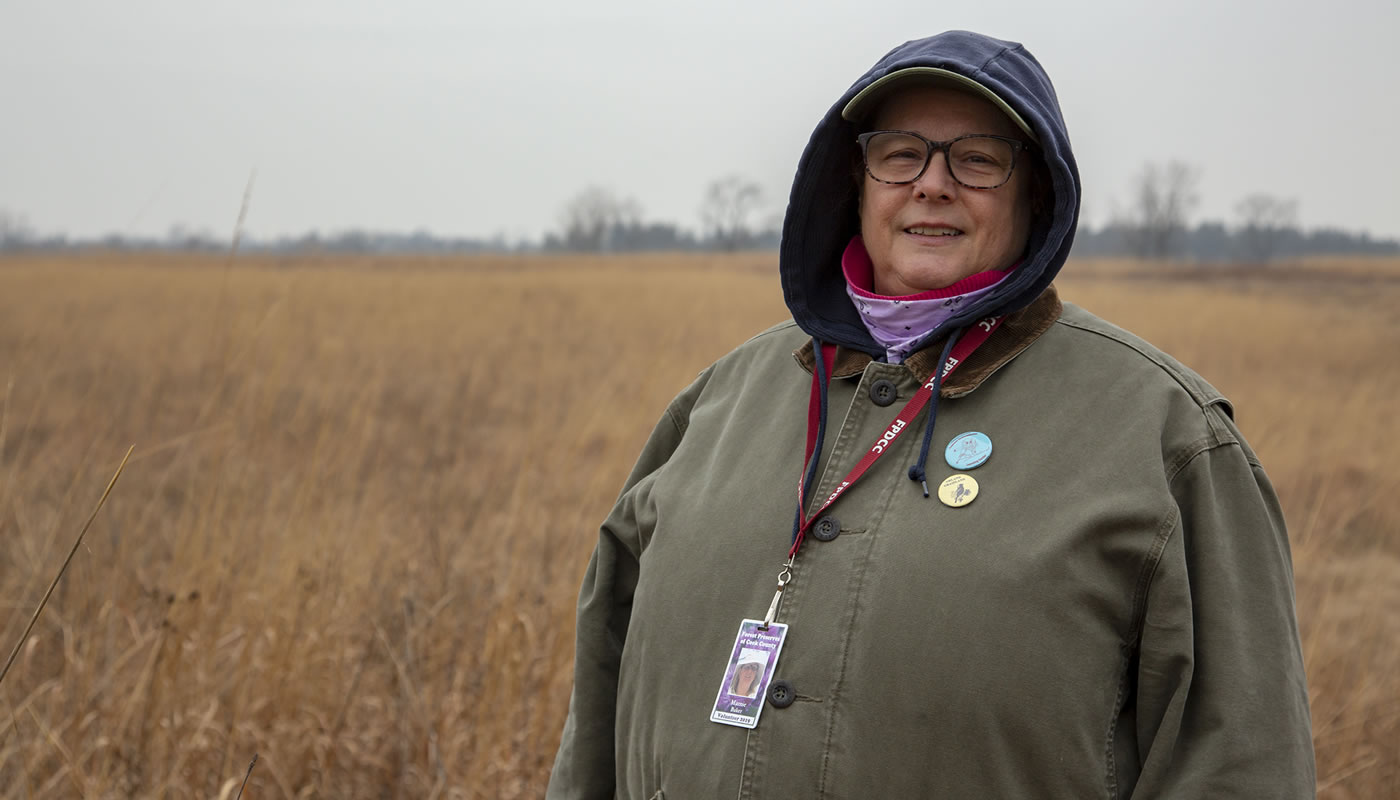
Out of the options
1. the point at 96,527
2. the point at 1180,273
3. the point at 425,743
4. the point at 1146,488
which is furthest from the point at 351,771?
the point at 1180,273

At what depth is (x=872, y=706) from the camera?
1.41m

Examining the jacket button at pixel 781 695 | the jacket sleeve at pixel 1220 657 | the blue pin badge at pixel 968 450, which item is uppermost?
the blue pin badge at pixel 968 450

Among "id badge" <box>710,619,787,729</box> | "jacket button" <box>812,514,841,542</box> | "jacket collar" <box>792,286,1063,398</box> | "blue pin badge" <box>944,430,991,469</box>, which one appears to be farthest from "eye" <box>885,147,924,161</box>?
"id badge" <box>710,619,787,729</box>

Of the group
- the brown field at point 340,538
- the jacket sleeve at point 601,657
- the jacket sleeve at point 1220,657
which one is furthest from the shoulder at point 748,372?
the brown field at point 340,538

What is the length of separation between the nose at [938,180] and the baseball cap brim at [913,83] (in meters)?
0.10

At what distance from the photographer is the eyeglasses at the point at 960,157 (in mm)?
1640

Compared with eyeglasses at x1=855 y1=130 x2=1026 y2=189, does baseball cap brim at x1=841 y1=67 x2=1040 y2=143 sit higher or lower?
higher

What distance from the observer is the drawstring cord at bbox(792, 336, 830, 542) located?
1.57 metres

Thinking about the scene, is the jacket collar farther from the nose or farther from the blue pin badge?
the nose

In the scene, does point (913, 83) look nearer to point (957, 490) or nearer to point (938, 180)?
point (938, 180)

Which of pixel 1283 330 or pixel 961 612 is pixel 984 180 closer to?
pixel 961 612

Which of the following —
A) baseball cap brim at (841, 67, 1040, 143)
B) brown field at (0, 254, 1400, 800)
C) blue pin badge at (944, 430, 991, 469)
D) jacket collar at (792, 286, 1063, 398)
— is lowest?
brown field at (0, 254, 1400, 800)

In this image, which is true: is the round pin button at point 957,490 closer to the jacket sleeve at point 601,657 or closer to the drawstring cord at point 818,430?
the drawstring cord at point 818,430

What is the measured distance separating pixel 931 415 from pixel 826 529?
0.21 meters
